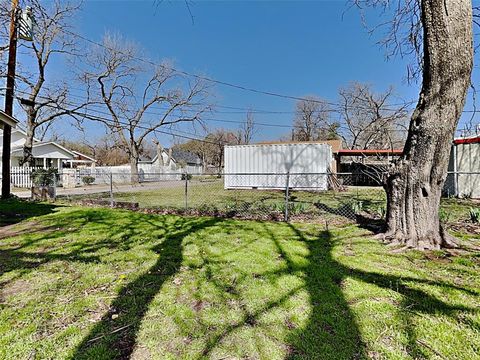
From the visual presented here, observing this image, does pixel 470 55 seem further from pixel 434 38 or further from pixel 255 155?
pixel 255 155

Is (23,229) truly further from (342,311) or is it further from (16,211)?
(342,311)

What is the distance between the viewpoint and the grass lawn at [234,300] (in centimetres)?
192

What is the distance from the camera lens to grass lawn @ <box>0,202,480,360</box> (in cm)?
192

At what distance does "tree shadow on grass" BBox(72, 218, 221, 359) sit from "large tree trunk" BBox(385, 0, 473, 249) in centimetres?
379

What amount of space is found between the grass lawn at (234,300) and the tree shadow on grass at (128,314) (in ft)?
0.03

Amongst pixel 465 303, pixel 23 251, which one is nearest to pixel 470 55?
pixel 465 303

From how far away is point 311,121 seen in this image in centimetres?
4350

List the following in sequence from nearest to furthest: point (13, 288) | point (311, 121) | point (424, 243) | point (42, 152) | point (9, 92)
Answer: point (13, 288) < point (424, 243) < point (9, 92) < point (42, 152) < point (311, 121)

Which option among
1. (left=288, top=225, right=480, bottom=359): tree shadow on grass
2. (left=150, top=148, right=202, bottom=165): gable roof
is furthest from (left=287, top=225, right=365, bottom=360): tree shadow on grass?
(left=150, top=148, right=202, bottom=165): gable roof

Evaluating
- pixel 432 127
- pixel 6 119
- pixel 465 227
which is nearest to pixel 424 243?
pixel 432 127

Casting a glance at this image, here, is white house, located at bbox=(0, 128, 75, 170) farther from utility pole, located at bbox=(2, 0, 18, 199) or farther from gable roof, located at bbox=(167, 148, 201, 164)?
gable roof, located at bbox=(167, 148, 201, 164)

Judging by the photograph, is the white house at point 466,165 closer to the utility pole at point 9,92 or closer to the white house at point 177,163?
the utility pole at point 9,92

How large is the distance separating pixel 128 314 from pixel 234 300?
984 mm

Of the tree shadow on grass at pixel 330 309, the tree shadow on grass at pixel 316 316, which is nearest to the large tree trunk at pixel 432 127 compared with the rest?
the tree shadow on grass at pixel 330 309
